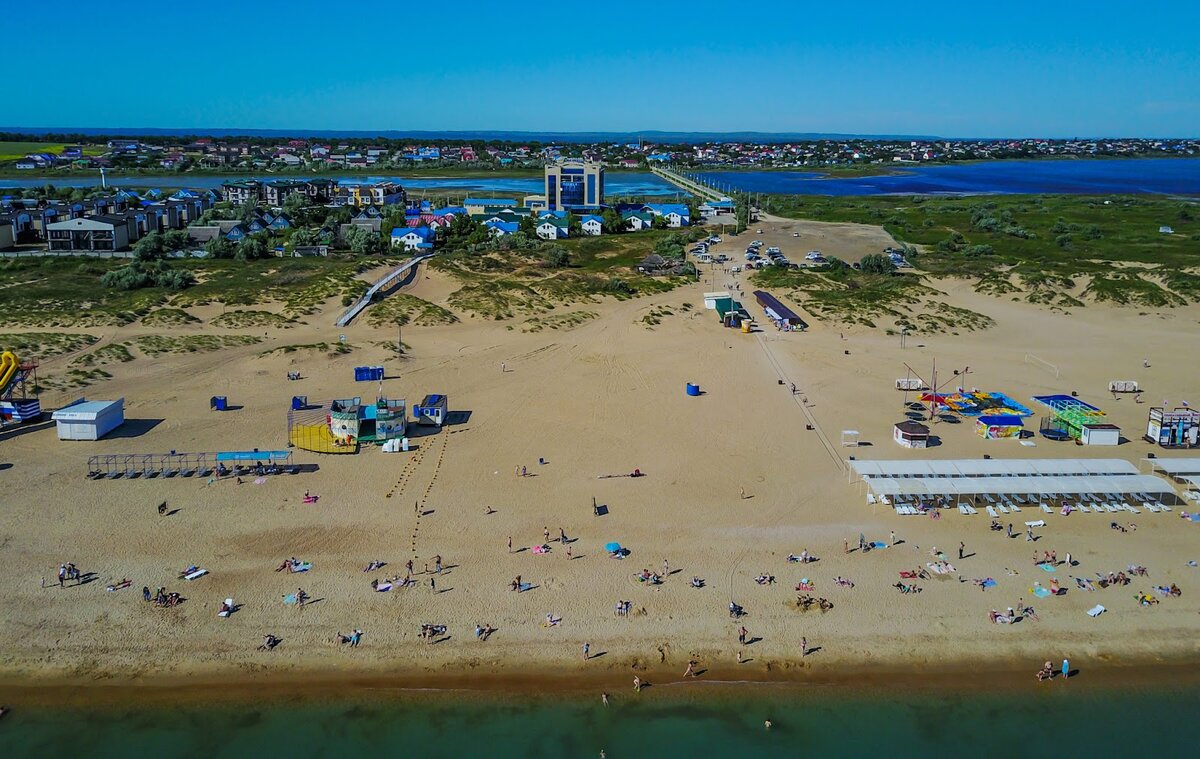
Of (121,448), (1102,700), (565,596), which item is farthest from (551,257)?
(1102,700)

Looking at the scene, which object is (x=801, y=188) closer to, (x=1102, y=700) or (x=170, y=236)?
(x=170, y=236)

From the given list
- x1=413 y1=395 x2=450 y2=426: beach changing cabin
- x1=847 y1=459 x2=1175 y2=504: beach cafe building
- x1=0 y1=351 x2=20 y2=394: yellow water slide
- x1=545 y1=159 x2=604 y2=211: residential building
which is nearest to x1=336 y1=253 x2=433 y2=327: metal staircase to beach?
x1=0 y1=351 x2=20 y2=394: yellow water slide

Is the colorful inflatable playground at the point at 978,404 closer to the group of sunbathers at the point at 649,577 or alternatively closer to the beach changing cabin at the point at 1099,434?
the beach changing cabin at the point at 1099,434

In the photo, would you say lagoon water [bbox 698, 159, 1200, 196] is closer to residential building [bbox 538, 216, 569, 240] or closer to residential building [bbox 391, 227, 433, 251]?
residential building [bbox 538, 216, 569, 240]

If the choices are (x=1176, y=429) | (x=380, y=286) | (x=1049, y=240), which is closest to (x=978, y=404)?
(x=1176, y=429)

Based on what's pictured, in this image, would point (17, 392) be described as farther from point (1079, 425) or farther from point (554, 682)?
point (1079, 425)
